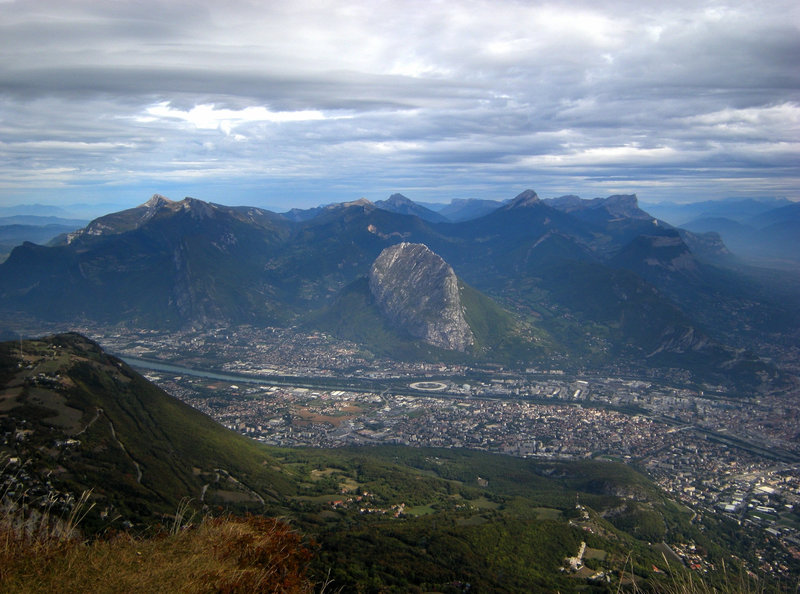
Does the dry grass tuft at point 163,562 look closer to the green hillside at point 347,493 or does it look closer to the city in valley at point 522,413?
the green hillside at point 347,493

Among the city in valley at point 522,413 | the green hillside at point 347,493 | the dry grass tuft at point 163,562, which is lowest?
the city in valley at point 522,413

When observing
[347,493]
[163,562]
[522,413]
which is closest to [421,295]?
[522,413]

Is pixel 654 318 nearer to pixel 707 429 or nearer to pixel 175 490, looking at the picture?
pixel 707 429

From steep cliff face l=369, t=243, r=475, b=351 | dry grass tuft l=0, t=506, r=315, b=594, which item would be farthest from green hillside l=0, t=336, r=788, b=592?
steep cliff face l=369, t=243, r=475, b=351

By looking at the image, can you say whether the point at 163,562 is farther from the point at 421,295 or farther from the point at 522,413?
the point at 421,295

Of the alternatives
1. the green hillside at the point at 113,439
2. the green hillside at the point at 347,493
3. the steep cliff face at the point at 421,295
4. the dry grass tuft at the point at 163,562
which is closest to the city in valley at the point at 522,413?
the green hillside at the point at 347,493

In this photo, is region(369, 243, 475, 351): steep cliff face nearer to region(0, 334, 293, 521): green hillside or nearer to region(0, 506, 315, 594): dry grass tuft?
region(0, 334, 293, 521): green hillside

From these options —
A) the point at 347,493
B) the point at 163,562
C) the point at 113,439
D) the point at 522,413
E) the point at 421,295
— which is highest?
the point at 163,562
